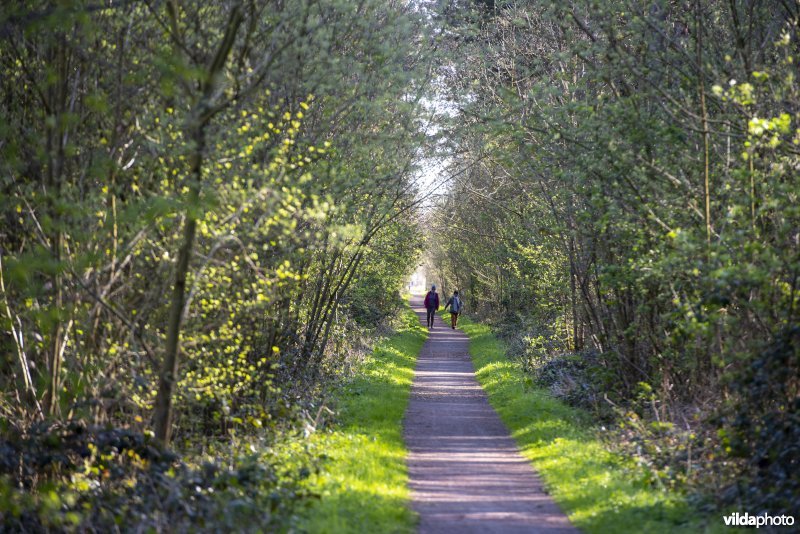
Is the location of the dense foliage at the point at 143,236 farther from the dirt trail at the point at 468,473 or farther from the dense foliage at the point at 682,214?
the dense foliage at the point at 682,214

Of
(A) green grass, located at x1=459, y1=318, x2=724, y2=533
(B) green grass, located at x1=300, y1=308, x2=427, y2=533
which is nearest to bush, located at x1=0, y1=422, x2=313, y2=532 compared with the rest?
(B) green grass, located at x1=300, y1=308, x2=427, y2=533

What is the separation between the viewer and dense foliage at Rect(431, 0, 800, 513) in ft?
29.5

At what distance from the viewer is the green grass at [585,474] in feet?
27.1

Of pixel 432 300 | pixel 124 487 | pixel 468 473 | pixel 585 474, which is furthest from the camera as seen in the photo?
pixel 432 300

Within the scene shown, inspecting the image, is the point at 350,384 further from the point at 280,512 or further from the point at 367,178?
the point at 280,512

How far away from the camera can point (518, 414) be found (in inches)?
611

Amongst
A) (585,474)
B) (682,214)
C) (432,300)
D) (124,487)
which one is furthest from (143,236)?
(432,300)

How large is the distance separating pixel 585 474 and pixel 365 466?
2.59m

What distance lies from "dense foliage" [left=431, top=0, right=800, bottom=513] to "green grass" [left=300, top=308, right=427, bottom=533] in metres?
3.04

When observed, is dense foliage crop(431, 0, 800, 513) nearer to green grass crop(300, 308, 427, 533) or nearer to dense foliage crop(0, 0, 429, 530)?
green grass crop(300, 308, 427, 533)

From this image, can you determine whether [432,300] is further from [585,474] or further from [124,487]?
[124,487]

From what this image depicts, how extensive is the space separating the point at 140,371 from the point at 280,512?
3120mm

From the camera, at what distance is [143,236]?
9273 millimetres

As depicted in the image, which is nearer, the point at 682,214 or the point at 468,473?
the point at 468,473
